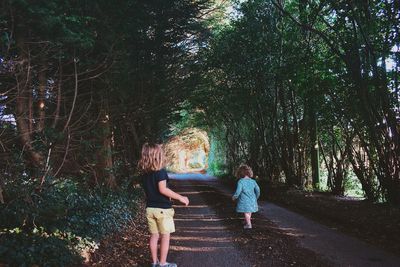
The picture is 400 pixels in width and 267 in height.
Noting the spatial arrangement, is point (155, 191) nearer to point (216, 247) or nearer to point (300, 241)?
point (216, 247)

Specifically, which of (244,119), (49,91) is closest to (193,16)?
→ (49,91)

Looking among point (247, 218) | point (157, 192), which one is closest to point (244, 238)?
point (247, 218)

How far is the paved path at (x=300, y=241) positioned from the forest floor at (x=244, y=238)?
17 mm

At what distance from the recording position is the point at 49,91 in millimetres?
8422

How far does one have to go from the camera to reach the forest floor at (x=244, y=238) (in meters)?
6.59

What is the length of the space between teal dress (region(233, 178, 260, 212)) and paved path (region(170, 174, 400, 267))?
737 millimetres

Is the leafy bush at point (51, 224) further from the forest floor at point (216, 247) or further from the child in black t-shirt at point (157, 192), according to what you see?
the child in black t-shirt at point (157, 192)

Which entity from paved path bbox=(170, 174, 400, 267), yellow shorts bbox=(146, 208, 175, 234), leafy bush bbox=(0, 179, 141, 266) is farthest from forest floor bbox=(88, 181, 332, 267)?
yellow shorts bbox=(146, 208, 175, 234)

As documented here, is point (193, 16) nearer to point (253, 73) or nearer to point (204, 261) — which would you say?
point (253, 73)

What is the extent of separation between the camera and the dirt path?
651cm

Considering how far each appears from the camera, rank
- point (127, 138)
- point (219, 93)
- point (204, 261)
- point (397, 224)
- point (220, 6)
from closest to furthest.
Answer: point (204, 261) → point (397, 224) → point (127, 138) → point (220, 6) → point (219, 93)

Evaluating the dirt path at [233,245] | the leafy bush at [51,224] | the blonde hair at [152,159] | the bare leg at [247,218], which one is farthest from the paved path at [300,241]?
the blonde hair at [152,159]

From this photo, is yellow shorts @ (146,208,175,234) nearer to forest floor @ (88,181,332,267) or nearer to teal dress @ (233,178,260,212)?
forest floor @ (88,181,332,267)

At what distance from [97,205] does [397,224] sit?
6.53 meters
